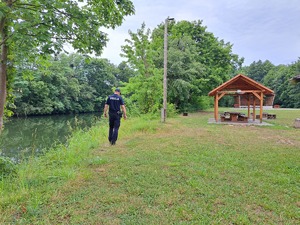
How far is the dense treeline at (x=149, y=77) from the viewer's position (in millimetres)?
15430

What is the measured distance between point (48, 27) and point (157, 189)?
2.76 metres

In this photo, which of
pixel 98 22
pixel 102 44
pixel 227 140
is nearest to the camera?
pixel 98 22

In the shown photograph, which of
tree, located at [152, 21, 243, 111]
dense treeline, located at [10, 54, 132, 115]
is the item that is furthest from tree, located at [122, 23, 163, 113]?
dense treeline, located at [10, 54, 132, 115]

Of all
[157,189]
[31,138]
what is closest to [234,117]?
[157,189]

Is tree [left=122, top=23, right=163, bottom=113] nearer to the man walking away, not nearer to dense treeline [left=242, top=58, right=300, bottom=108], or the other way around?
the man walking away

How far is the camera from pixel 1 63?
3162mm

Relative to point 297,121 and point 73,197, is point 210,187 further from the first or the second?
point 297,121

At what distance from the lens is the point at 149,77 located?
15250 mm

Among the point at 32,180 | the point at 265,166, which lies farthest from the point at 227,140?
the point at 32,180

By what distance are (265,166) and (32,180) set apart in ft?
14.4

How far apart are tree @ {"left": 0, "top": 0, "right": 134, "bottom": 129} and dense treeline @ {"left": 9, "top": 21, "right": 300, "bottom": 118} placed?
427 millimetres

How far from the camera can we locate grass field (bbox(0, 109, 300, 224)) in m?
2.52

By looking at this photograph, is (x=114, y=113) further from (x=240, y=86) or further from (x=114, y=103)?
(x=240, y=86)

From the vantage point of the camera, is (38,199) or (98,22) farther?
(98,22)
